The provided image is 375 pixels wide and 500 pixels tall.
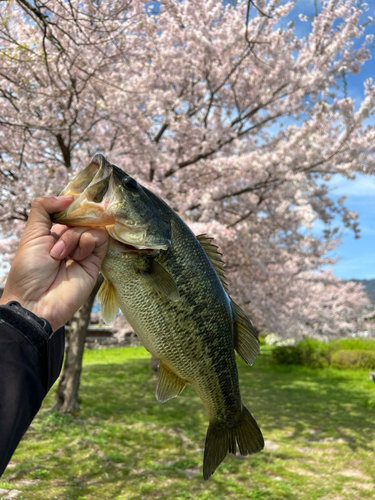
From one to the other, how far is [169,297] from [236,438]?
87 cm

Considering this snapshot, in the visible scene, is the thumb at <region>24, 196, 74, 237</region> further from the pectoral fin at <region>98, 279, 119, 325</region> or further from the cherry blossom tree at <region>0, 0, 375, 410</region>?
the cherry blossom tree at <region>0, 0, 375, 410</region>

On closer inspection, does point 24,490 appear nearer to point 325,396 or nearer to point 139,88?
point 139,88

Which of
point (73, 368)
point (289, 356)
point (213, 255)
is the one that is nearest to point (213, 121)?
point (73, 368)

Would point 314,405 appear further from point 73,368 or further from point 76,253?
point 76,253

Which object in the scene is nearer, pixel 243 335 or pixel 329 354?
pixel 243 335

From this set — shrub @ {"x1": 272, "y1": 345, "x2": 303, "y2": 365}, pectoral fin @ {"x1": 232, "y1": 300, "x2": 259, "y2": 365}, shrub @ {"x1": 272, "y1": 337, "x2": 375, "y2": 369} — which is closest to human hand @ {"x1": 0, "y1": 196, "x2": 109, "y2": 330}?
pectoral fin @ {"x1": 232, "y1": 300, "x2": 259, "y2": 365}

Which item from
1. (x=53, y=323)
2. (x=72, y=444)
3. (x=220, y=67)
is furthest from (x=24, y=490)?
(x=220, y=67)

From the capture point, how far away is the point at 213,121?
11.8m

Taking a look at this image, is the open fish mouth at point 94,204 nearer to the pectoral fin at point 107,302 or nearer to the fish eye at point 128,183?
the fish eye at point 128,183

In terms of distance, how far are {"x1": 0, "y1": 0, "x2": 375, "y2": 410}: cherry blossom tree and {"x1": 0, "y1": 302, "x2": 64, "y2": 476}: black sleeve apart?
25.8 feet

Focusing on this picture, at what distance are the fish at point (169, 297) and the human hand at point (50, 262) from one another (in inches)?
2.5

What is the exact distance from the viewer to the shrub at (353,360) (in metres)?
18.1

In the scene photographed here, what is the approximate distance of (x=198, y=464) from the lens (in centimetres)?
648

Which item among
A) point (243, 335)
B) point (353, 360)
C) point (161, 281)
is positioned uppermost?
point (161, 281)
